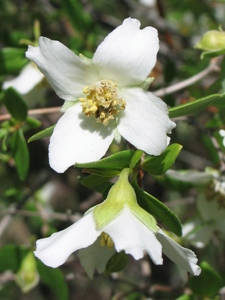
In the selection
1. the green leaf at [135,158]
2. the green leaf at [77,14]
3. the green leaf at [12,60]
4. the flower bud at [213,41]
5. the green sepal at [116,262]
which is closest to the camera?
the green leaf at [135,158]

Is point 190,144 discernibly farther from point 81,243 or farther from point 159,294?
point 81,243

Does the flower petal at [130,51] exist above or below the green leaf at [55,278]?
above

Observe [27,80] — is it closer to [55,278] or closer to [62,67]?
[62,67]

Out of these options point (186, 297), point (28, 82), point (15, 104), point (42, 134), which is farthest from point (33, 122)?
point (186, 297)

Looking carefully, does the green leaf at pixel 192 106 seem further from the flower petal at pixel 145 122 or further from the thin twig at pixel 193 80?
the thin twig at pixel 193 80

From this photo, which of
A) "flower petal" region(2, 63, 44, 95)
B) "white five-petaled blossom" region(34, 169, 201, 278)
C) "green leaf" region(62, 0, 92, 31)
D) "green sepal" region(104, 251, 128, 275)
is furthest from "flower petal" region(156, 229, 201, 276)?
"green leaf" region(62, 0, 92, 31)

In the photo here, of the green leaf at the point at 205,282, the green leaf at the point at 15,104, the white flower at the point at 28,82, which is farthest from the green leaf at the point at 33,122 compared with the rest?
the green leaf at the point at 205,282

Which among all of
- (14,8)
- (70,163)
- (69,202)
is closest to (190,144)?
(69,202)

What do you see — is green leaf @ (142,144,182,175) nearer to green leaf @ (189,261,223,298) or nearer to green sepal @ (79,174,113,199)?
green sepal @ (79,174,113,199)
